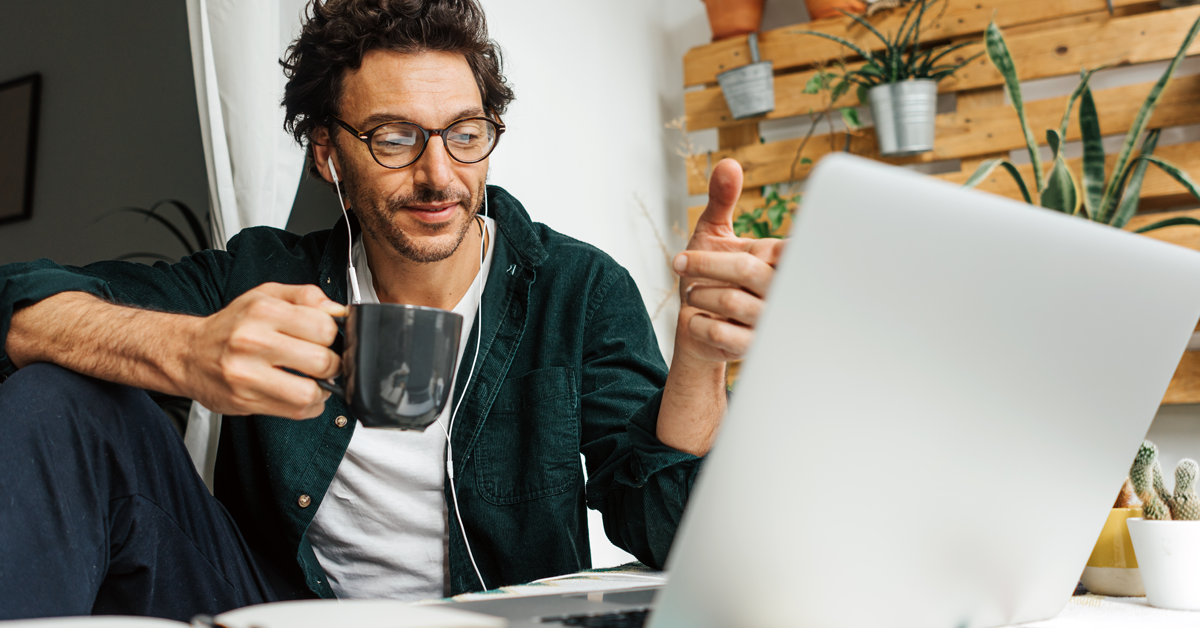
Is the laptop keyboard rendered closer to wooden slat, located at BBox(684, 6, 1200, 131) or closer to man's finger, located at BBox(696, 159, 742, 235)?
man's finger, located at BBox(696, 159, 742, 235)

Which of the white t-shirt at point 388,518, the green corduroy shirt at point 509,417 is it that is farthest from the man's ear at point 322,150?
the white t-shirt at point 388,518

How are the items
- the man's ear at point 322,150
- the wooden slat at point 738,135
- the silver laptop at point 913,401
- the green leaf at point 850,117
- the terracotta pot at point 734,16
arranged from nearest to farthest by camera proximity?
the silver laptop at point 913,401 < the man's ear at point 322,150 < the green leaf at point 850,117 < the terracotta pot at point 734,16 < the wooden slat at point 738,135

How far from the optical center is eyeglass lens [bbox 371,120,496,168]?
46.1 inches

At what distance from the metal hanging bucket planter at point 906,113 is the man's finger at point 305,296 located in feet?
7.46

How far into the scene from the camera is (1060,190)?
84.7 inches

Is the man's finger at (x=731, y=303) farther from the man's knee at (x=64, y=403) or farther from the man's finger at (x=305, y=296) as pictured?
the man's knee at (x=64, y=403)

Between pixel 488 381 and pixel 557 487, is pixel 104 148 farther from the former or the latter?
pixel 557 487

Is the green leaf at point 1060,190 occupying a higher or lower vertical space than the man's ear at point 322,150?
lower

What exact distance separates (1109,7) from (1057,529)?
252 centimetres

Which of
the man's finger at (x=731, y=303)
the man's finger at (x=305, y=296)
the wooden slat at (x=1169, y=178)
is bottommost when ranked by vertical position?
the man's finger at (x=731, y=303)

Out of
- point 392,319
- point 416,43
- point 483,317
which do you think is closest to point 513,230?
point 483,317

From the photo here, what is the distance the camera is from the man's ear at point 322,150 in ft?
4.43

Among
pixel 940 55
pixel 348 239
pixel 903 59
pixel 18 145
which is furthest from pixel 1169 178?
pixel 18 145

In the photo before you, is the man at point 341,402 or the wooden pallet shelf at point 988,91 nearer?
the man at point 341,402
